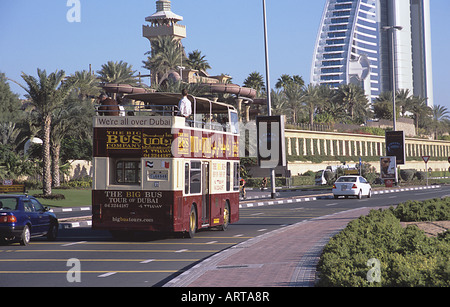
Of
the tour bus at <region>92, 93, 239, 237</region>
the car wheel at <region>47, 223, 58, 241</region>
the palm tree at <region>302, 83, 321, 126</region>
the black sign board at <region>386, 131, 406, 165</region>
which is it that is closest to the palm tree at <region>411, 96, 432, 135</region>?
the palm tree at <region>302, 83, 321, 126</region>

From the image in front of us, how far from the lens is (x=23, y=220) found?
19.7 meters

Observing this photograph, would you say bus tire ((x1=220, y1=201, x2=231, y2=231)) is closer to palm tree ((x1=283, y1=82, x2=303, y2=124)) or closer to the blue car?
the blue car

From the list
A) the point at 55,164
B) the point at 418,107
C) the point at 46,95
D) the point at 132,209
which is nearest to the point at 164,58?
the point at 55,164

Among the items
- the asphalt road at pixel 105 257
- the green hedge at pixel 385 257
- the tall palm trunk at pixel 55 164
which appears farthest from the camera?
the tall palm trunk at pixel 55 164

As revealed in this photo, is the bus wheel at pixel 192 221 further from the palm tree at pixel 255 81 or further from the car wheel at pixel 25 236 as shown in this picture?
the palm tree at pixel 255 81

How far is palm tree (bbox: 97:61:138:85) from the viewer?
90.6m

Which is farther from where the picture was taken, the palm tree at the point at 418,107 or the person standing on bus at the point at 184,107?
the palm tree at the point at 418,107

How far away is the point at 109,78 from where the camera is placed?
9138 centimetres

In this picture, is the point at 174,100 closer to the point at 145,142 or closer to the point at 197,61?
the point at 145,142

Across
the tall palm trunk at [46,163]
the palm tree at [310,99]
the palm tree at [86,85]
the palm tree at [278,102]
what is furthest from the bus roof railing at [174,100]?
the palm tree at [310,99]

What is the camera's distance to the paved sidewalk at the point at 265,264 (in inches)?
447

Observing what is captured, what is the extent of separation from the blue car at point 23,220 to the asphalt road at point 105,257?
0.34 meters

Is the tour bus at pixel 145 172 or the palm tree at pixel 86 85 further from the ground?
the palm tree at pixel 86 85

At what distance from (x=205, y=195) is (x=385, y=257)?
1163 centimetres
